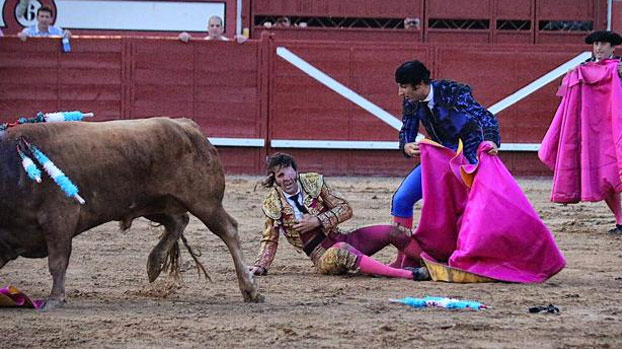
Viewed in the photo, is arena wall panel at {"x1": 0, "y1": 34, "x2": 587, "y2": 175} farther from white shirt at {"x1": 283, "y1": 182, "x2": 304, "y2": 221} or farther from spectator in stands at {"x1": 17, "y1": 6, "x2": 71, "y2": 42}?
white shirt at {"x1": 283, "y1": 182, "x2": 304, "y2": 221}

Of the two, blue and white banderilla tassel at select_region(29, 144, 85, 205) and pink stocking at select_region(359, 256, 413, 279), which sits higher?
blue and white banderilla tassel at select_region(29, 144, 85, 205)

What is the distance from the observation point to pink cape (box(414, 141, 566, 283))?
20.4 ft

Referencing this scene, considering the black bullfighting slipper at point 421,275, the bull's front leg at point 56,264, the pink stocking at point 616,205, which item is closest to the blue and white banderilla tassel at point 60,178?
the bull's front leg at point 56,264

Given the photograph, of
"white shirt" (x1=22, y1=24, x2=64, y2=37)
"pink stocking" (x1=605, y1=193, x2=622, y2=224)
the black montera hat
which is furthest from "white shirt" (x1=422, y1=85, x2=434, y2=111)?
"white shirt" (x1=22, y1=24, x2=64, y2=37)

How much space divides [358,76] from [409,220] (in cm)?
655

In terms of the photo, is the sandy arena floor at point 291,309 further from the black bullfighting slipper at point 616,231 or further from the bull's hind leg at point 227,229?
the black bullfighting slipper at point 616,231

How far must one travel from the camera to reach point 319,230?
21.5 feet

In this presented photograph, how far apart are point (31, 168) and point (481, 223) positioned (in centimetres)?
225

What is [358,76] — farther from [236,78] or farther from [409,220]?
[409,220]

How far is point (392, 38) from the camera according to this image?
599 inches

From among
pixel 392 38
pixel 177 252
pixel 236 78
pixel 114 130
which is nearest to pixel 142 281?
pixel 177 252

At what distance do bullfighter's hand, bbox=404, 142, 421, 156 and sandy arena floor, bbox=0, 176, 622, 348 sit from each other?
0.67 m

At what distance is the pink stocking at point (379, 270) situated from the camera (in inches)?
251

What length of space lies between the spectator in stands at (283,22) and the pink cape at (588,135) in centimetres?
640
